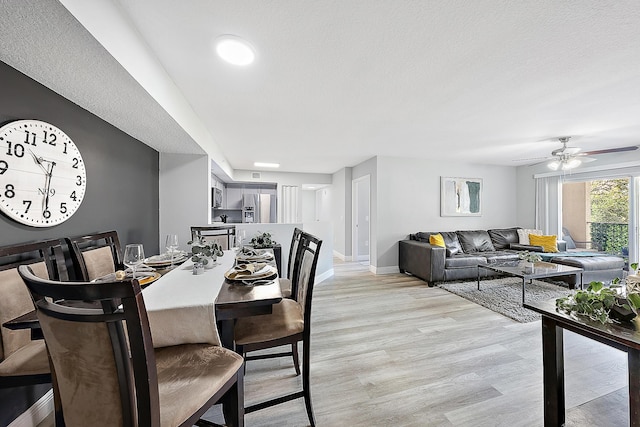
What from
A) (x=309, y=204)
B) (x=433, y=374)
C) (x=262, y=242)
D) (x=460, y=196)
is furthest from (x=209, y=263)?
(x=309, y=204)

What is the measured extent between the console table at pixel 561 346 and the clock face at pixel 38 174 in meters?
3.24

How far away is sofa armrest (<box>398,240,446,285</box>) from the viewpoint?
4391 millimetres

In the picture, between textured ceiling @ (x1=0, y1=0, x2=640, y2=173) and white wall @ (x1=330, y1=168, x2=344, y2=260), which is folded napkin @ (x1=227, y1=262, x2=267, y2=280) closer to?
textured ceiling @ (x1=0, y1=0, x2=640, y2=173)

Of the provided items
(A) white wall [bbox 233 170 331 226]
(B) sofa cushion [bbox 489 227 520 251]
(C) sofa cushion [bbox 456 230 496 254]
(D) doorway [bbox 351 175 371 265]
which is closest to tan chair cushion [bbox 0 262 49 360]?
(D) doorway [bbox 351 175 371 265]

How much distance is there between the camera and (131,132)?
2.94 m

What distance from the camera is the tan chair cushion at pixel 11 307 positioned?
1360 millimetres

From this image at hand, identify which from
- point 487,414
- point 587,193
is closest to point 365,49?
point 487,414

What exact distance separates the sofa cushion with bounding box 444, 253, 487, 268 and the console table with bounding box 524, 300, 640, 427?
3076 mm

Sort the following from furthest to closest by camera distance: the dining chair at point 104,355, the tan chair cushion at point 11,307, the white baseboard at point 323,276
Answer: the white baseboard at point 323,276 → the tan chair cushion at point 11,307 → the dining chair at point 104,355

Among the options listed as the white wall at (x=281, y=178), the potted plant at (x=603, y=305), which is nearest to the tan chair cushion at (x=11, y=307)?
the potted plant at (x=603, y=305)

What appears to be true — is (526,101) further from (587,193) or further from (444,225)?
(587,193)

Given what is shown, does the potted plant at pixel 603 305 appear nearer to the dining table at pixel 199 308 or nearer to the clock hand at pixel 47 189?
the dining table at pixel 199 308

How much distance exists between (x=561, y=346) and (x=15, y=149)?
11.3 feet

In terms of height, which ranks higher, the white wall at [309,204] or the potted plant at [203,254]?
the white wall at [309,204]
